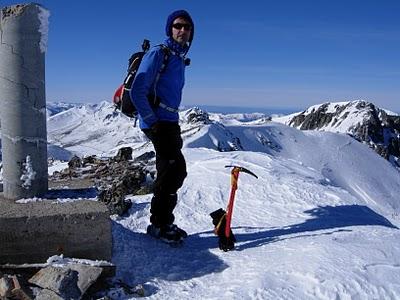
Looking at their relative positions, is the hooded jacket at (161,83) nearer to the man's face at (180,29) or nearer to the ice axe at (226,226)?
the man's face at (180,29)

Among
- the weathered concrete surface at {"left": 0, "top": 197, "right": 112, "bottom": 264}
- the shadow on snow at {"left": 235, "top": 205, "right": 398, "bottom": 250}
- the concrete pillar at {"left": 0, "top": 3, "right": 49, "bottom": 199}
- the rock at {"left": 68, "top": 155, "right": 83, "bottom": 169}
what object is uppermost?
the concrete pillar at {"left": 0, "top": 3, "right": 49, "bottom": 199}

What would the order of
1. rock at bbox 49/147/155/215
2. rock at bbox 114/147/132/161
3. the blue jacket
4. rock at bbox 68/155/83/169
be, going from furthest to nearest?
rock at bbox 114/147/132/161 → rock at bbox 68/155/83/169 → rock at bbox 49/147/155/215 → the blue jacket

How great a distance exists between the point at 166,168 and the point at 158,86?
100 centimetres

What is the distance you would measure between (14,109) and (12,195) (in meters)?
0.94

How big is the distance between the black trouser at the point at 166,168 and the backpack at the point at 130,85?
1.01 feet

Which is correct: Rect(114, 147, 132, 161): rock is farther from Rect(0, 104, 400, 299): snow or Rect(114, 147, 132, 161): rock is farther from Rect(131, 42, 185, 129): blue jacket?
Rect(131, 42, 185, 129): blue jacket

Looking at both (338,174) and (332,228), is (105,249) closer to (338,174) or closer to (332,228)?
(332,228)

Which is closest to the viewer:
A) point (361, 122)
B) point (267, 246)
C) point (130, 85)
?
point (130, 85)

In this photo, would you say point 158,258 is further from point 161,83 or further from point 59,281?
point 161,83

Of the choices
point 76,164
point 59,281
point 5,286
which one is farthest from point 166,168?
point 76,164

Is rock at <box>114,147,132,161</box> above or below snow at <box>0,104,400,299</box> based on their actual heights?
below

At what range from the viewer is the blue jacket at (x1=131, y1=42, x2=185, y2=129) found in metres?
5.39

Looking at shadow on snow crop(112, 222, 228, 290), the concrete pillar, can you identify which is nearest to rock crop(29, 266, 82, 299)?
shadow on snow crop(112, 222, 228, 290)

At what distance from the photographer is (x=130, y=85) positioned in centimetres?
548
